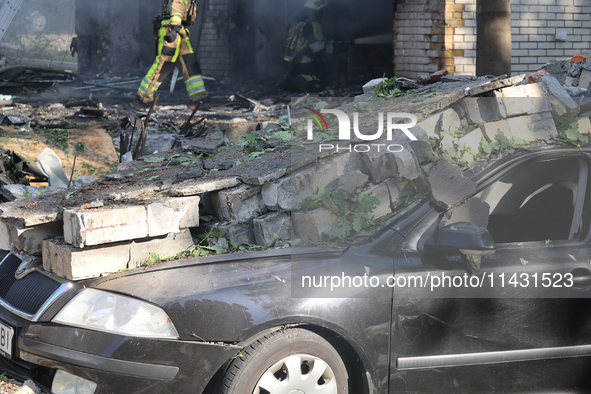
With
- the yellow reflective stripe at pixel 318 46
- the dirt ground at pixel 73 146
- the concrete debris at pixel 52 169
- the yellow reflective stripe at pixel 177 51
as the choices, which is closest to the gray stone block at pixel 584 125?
the concrete debris at pixel 52 169

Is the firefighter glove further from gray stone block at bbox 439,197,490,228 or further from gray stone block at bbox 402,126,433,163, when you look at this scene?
gray stone block at bbox 439,197,490,228

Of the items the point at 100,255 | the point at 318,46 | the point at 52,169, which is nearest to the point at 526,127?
the point at 100,255

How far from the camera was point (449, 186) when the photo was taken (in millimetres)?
2600

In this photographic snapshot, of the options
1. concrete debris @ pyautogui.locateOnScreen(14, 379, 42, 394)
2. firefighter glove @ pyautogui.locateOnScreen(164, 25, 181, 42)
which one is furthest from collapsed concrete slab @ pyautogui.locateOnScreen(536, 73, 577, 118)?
firefighter glove @ pyautogui.locateOnScreen(164, 25, 181, 42)

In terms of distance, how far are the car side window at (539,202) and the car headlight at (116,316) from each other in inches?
63.0

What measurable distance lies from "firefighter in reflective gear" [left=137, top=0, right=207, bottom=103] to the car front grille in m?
7.34

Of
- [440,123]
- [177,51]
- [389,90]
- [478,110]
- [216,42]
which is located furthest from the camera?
[216,42]

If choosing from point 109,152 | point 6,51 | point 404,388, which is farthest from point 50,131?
point 6,51

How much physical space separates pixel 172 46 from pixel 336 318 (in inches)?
325

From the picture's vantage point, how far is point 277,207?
2.98 meters

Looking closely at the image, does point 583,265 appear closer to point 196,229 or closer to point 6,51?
point 196,229

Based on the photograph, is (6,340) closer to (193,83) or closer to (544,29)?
(193,83)

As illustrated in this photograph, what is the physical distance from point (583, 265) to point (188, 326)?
71.6 inches

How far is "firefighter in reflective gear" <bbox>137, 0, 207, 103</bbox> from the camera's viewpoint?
9531 mm
